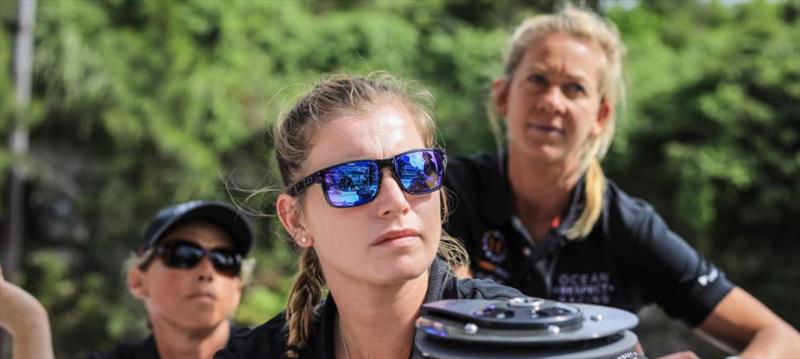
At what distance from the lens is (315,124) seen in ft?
6.50

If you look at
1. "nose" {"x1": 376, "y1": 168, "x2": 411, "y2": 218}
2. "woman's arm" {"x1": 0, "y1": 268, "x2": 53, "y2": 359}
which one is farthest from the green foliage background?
"nose" {"x1": 376, "y1": 168, "x2": 411, "y2": 218}

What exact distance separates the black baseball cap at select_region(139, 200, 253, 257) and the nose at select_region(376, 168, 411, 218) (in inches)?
51.5

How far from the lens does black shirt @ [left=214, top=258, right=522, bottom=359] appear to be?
1.94 m

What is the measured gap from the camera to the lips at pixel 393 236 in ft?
5.82

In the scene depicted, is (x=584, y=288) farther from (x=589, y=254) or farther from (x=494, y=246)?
(x=494, y=246)

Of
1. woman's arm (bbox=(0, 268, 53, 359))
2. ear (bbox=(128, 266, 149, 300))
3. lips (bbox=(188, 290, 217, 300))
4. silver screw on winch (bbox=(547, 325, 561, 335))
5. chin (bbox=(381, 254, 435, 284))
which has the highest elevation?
silver screw on winch (bbox=(547, 325, 561, 335))

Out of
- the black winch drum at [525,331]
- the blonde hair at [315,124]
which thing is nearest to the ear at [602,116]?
the blonde hair at [315,124]

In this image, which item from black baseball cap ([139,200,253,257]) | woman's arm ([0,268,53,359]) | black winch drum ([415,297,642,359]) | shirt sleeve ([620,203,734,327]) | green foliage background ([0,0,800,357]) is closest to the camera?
black winch drum ([415,297,642,359])

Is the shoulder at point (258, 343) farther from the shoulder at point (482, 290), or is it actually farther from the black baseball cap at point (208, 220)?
the black baseball cap at point (208, 220)

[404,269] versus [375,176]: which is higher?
[375,176]

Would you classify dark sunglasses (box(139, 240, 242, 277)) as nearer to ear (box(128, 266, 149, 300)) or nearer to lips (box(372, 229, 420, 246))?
ear (box(128, 266, 149, 300))

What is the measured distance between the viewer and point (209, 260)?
303cm

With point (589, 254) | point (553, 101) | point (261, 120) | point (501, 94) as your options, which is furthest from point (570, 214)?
point (261, 120)

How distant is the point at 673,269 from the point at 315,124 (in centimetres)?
142
